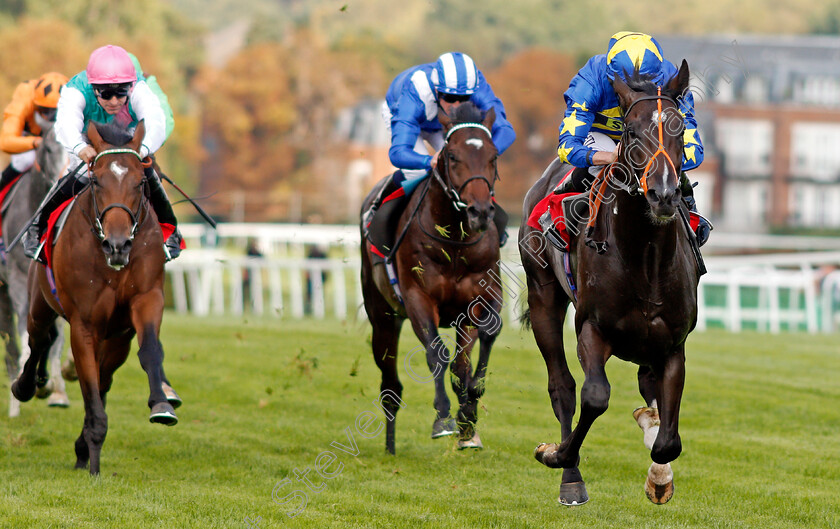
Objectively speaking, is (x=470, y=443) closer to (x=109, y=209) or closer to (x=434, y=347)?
(x=434, y=347)

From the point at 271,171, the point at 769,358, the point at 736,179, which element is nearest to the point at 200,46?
the point at 271,171

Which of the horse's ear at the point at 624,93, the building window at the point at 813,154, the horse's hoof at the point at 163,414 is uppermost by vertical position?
the building window at the point at 813,154

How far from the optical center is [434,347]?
21.9 ft

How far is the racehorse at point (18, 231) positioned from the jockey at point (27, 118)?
14 cm

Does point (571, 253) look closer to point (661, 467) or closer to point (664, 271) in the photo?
point (664, 271)

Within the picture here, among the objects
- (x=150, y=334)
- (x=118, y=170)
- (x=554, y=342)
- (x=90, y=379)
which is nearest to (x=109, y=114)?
(x=118, y=170)

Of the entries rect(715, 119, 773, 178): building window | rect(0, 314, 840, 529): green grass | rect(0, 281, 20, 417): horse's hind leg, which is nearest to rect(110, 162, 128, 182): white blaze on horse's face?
rect(0, 314, 840, 529): green grass

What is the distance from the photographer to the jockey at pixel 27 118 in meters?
8.64

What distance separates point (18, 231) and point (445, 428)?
13.4 feet

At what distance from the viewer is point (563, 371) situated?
19.9 feet

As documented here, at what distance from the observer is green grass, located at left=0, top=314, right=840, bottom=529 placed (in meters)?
5.72

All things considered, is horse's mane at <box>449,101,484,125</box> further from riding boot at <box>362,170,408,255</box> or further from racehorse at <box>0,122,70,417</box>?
racehorse at <box>0,122,70,417</box>

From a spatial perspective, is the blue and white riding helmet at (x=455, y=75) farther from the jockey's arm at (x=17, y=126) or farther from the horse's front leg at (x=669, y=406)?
the jockey's arm at (x=17, y=126)

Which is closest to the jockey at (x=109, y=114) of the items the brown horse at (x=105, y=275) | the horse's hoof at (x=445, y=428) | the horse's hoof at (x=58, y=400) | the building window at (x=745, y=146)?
the brown horse at (x=105, y=275)
